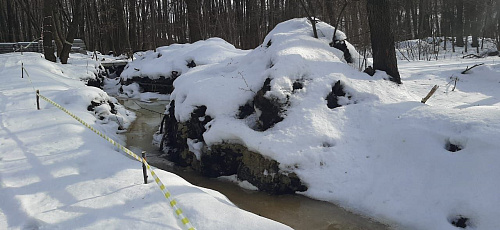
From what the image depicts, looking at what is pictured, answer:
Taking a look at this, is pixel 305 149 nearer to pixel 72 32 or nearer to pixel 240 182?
pixel 240 182

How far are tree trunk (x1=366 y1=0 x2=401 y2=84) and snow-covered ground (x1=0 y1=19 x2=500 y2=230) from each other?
49cm

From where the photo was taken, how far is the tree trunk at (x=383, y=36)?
8422 mm

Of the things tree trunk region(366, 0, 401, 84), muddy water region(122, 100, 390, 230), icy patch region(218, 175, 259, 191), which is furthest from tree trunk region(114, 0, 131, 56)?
muddy water region(122, 100, 390, 230)

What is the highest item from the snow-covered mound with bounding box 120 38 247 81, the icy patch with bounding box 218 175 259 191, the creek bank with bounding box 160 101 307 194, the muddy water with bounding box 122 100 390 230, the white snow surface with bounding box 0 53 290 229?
the snow-covered mound with bounding box 120 38 247 81

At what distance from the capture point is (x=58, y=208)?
409 cm

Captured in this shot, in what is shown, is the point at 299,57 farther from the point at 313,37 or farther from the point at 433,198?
the point at 433,198

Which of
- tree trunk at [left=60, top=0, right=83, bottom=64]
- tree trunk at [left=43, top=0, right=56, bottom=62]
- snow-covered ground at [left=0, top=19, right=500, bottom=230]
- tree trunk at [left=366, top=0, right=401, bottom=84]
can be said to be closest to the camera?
snow-covered ground at [left=0, top=19, right=500, bottom=230]

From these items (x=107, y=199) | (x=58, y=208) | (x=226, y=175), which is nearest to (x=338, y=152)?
(x=226, y=175)

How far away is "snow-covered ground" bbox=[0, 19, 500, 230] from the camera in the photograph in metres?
4.21

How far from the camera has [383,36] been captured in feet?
27.7

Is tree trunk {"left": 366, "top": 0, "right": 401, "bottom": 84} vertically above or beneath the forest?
beneath

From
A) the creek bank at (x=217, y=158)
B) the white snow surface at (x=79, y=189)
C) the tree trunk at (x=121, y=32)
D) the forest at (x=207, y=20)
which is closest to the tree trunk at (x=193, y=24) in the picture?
the forest at (x=207, y=20)

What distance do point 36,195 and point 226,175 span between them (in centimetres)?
361

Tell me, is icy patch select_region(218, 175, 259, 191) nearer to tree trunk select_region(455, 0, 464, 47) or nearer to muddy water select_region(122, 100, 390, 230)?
muddy water select_region(122, 100, 390, 230)
